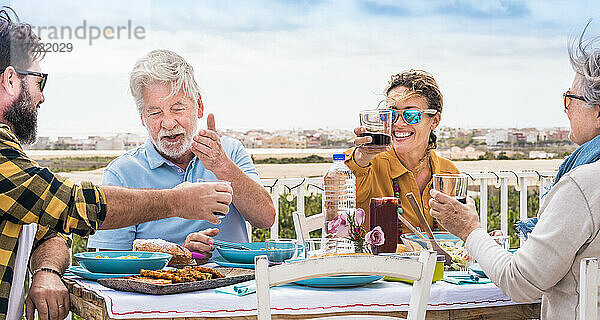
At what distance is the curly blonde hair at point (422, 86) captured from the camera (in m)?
2.72

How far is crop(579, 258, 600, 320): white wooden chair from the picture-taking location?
4.25 ft

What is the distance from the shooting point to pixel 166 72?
2.44m

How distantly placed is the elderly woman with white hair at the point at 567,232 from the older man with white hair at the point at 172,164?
93 cm

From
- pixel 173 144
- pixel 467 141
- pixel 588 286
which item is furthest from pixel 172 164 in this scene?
pixel 467 141

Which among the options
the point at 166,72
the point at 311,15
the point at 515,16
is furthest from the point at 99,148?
the point at 515,16

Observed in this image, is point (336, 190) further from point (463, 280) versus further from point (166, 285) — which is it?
point (166, 285)

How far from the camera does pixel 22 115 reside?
182 centimetres

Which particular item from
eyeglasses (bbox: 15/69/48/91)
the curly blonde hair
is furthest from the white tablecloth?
the curly blonde hair

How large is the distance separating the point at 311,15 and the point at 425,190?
9.29 feet

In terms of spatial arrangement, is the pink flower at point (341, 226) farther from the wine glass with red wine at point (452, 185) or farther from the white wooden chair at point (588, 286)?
the white wooden chair at point (588, 286)

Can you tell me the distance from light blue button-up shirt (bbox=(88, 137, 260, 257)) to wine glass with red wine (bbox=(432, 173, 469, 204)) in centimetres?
88

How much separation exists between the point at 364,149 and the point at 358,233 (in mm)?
577

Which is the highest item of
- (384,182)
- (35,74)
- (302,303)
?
(35,74)

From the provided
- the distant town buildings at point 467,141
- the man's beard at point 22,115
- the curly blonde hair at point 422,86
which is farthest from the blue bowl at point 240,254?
the distant town buildings at point 467,141
